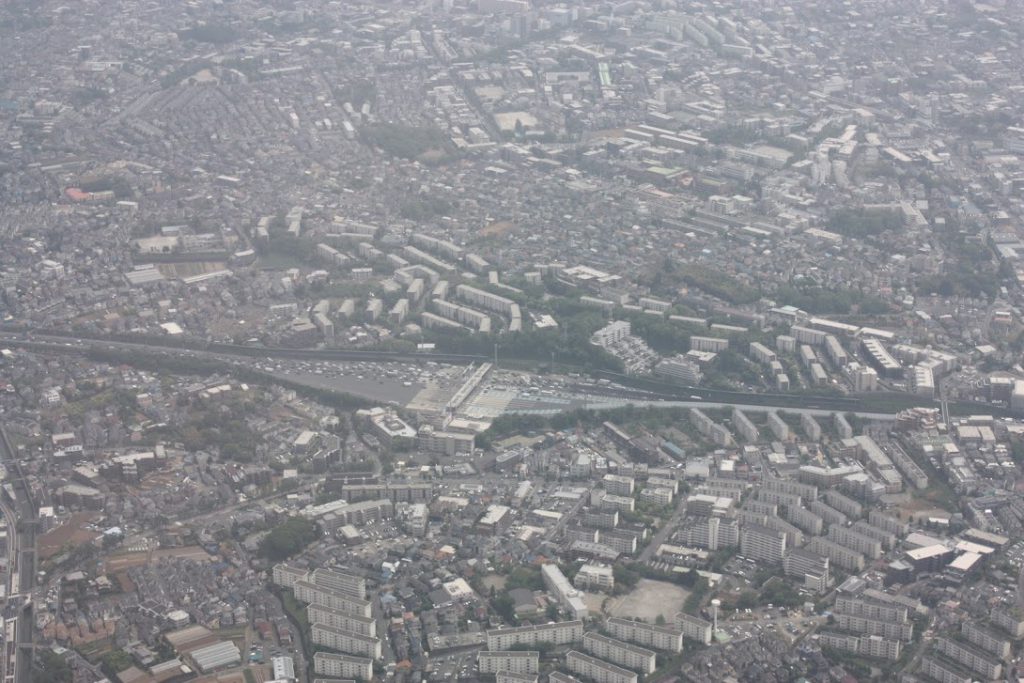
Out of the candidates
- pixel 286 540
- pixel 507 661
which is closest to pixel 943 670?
pixel 507 661

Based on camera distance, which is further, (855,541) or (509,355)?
(509,355)

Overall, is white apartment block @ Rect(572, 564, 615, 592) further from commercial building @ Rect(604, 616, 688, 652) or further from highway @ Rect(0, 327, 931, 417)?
highway @ Rect(0, 327, 931, 417)

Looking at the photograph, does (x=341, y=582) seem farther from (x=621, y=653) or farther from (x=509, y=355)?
(x=509, y=355)

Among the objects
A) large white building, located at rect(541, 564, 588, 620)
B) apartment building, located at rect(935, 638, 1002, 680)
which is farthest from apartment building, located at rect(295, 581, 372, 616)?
apartment building, located at rect(935, 638, 1002, 680)

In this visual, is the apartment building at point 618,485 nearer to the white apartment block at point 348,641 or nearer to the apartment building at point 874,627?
the apartment building at point 874,627

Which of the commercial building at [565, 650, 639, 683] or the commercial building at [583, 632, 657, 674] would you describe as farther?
the commercial building at [583, 632, 657, 674]

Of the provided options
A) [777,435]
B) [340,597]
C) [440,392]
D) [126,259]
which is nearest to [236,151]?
[126,259]

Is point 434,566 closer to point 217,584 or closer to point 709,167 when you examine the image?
point 217,584
